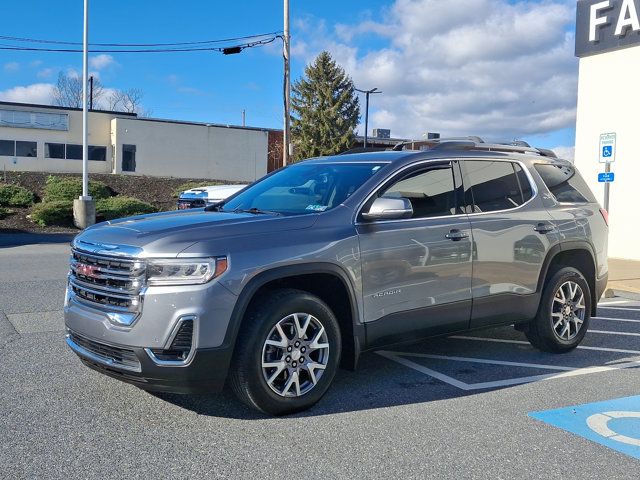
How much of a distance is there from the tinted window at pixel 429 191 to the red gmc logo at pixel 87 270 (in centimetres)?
222

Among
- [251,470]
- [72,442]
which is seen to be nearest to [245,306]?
[251,470]

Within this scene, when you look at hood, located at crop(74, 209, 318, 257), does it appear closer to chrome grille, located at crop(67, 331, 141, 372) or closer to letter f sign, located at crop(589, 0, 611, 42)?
chrome grille, located at crop(67, 331, 141, 372)

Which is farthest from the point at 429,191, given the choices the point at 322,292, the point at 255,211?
the point at 255,211

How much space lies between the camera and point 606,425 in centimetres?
432

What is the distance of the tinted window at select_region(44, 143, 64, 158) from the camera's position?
3806 centimetres

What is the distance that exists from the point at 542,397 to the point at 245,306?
8.20 feet

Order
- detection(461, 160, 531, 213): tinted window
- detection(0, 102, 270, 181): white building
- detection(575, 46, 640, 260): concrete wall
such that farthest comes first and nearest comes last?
1. detection(0, 102, 270, 181): white building
2. detection(575, 46, 640, 260): concrete wall
3. detection(461, 160, 531, 213): tinted window

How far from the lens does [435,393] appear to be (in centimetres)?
489

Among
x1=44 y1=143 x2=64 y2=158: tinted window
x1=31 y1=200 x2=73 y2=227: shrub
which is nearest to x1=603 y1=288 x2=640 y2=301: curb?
x1=31 y1=200 x2=73 y2=227: shrub

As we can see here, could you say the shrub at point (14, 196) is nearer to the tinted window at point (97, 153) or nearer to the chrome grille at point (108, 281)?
the tinted window at point (97, 153)

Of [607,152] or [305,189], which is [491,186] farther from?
[607,152]

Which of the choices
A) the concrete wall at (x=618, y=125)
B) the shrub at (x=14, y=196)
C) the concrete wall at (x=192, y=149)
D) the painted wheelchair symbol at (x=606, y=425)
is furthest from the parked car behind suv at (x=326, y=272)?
the concrete wall at (x=192, y=149)

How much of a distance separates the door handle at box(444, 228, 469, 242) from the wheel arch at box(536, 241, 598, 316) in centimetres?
115

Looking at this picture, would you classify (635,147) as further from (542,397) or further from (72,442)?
(72,442)
